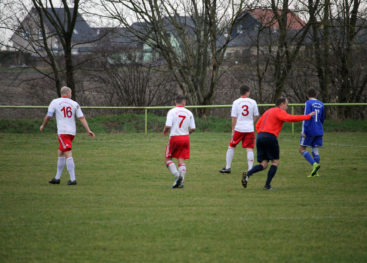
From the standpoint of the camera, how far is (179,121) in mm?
9070

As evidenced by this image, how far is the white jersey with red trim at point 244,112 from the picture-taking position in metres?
10.8

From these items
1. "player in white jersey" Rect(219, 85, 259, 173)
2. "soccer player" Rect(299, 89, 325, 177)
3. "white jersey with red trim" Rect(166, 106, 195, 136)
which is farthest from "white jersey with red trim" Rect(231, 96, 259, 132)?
"white jersey with red trim" Rect(166, 106, 195, 136)

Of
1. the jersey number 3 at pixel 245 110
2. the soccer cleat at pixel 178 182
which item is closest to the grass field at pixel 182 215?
the soccer cleat at pixel 178 182

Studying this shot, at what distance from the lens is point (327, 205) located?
7.36m

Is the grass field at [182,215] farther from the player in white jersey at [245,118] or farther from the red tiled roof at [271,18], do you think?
the red tiled roof at [271,18]

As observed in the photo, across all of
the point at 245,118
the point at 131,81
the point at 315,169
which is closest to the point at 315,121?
the point at 315,169

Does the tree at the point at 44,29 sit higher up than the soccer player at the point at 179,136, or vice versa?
the tree at the point at 44,29

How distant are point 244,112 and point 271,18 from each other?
60.2ft

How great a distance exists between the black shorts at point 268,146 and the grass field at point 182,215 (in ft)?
2.06

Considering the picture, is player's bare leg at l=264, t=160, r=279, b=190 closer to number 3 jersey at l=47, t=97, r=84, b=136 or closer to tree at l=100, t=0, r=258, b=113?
number 3 jersey at l=47, t=97, r=84, b=136

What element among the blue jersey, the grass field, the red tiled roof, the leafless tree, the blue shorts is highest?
the red tiled roof

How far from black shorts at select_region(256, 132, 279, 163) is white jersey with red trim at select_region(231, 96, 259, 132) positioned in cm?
200

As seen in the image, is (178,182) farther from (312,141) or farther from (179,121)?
(312,141)

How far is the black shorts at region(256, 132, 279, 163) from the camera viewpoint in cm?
871
